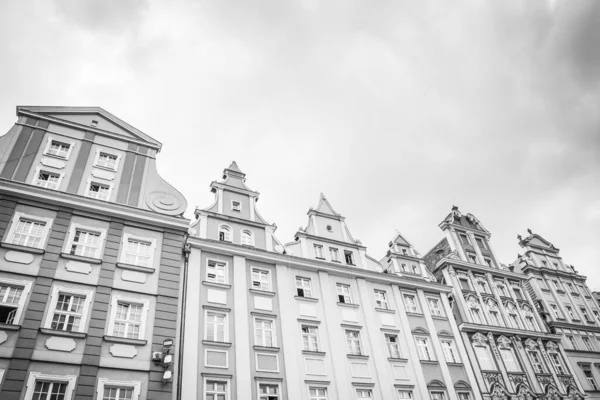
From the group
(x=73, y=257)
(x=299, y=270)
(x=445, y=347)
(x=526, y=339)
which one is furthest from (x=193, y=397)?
(x=526, y=339)

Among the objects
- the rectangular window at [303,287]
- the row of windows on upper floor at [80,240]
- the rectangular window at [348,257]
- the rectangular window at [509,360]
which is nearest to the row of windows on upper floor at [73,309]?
the row of windows on upper floor at [80,240]

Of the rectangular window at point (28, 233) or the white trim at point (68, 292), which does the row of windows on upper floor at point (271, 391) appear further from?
the rectangular window at point (28, 233)

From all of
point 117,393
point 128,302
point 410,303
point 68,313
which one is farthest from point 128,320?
point 410,303

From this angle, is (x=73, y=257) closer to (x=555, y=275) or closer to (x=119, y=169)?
(x=119, y=169)

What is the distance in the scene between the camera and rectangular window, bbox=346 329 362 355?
1024 inches

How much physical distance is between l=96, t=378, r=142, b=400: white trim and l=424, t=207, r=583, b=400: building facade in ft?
72.6

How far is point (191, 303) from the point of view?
22.8 meters

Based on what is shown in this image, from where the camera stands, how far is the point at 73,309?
63.5ft

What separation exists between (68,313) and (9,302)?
2.30m

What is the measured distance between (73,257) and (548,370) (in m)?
34.2

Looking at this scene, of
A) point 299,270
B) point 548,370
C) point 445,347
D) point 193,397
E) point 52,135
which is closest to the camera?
point 193,397

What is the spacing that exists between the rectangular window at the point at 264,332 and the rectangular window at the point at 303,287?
311 centimetres

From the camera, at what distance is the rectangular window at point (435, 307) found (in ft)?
105

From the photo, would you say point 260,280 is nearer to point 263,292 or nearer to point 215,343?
point 263,292
